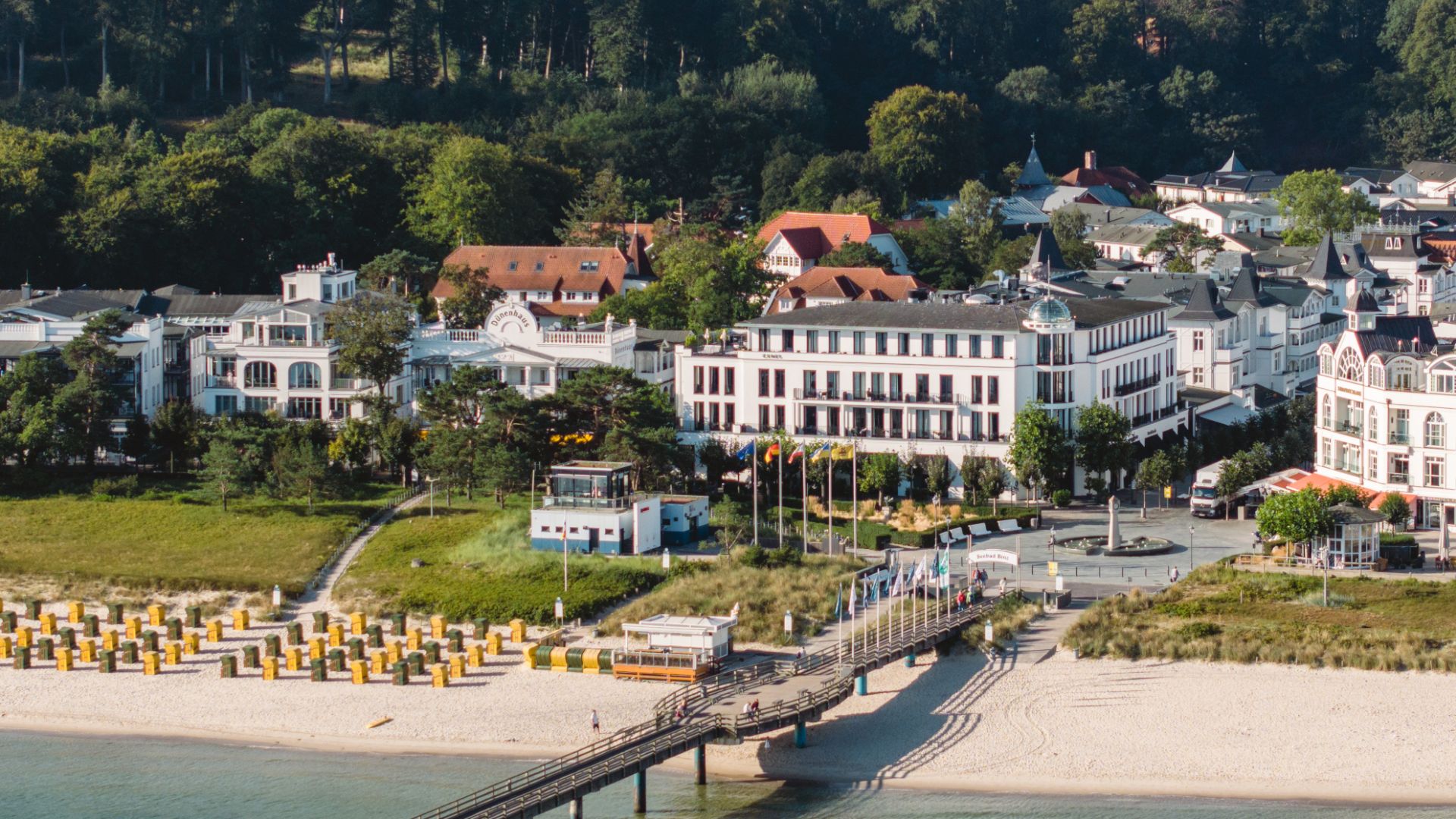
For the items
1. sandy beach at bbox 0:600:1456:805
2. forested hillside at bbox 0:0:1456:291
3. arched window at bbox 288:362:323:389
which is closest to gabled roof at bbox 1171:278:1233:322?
arched window at bbox 288:362:323:389


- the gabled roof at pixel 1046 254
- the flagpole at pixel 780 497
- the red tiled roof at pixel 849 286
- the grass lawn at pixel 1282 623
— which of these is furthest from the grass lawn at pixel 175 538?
the gabled roof at pixel 1046 254

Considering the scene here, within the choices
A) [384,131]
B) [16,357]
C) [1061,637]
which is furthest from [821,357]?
[384,131]

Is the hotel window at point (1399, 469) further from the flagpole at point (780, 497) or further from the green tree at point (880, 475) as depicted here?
the flagpole at point (780, 497)

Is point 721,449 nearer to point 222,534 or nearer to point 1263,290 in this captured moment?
point 222,534

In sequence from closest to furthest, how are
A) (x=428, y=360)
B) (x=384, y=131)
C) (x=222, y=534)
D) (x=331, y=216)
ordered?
(x=222, y=534) < (x=428, y=360) < (x=331, y=216) < (x=384, y=131)

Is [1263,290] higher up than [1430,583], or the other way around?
[1263,290]

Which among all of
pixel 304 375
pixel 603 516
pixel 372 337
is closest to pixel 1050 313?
pixel 603 516
